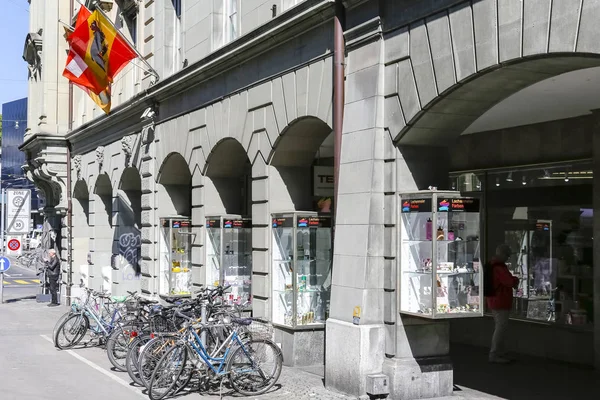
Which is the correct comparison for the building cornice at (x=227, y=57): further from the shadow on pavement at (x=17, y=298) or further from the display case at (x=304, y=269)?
the shadow on pavement at (x=17, y=298)

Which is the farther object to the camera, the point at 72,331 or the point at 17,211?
the point at 17,211

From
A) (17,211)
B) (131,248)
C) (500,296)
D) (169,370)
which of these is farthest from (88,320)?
(17,211)

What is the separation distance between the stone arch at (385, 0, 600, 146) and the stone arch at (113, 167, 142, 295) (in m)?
15.4

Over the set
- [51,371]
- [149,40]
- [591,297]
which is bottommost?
[51,371]

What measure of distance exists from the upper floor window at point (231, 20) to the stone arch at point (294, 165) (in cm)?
369

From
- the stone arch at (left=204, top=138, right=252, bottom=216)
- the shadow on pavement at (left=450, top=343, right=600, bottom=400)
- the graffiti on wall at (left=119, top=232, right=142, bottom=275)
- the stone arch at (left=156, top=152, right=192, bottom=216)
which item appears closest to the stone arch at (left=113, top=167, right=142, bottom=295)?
the graffiti on wall at (left=119, top=232, right=142, bottom=275)

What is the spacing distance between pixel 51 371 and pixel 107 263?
1442 centimetres

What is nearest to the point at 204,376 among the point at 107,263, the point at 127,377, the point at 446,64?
the point at 127,377

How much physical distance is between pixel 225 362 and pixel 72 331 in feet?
20.3

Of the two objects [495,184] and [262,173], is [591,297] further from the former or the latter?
[262,173]

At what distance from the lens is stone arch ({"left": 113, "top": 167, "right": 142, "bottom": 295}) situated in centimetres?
2486

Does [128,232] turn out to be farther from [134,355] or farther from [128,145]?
[134,355]

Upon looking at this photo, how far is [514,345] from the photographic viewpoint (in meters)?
14.5

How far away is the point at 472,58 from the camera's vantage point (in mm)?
9273
